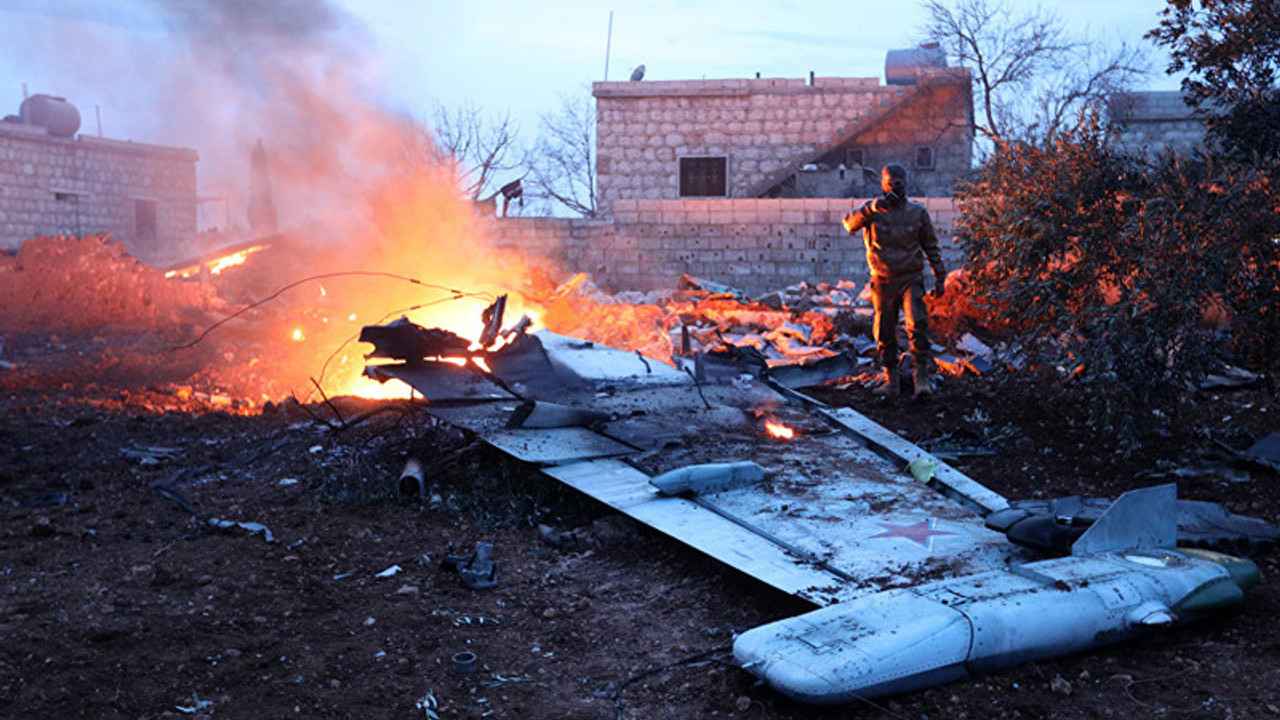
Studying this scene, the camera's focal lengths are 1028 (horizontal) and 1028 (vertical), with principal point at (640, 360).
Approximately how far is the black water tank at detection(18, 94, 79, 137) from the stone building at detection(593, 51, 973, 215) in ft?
54.9

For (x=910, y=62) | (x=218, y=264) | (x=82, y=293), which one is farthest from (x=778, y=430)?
(x=910, y=62)

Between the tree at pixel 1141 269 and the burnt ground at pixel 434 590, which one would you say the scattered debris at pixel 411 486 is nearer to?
the burnt ground at pixel 434 590

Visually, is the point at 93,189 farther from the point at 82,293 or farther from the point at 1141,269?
the point at 1141,269

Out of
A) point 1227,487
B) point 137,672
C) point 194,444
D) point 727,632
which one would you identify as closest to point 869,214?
point 1227,487

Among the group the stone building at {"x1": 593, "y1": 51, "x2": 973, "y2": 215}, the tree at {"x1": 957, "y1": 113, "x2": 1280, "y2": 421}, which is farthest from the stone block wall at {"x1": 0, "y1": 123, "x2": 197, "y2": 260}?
the tree at {"x1": 957, "y1": 113, "x2": 1280, "y2": 421}

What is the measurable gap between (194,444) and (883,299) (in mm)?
6001

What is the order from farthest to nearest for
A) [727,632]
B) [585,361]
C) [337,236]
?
[337,236] → [585,361] → [727,632]

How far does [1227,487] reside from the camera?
600 cm

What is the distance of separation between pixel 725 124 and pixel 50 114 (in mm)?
19719

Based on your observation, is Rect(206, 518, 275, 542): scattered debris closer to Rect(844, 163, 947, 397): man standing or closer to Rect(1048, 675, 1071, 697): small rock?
Rect(1048, 675, 1071, 697): small rock

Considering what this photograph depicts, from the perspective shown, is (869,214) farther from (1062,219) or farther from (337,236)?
(337,236)

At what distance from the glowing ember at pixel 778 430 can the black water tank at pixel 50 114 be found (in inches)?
1157

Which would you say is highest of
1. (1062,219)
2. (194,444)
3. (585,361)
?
(1062,219)

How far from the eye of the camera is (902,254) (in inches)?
344
